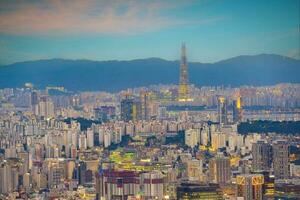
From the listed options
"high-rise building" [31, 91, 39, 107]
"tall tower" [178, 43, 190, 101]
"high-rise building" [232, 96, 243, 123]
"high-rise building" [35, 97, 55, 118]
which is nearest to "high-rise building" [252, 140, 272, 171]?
"high-rise building" [232, 96, 243, 123]

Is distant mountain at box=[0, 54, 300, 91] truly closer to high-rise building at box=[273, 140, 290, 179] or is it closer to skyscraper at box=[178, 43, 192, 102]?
skyscraper at box=[178, 43, 192, 102]

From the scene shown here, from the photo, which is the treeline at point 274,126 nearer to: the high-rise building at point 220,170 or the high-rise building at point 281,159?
the high-rise building at point 281,159

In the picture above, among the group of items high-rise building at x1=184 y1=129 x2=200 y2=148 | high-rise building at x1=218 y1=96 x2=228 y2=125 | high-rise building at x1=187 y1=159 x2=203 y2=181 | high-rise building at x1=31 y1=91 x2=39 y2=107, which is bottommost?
high-rise building at x1=187 y1=159 x2=203 y2=181

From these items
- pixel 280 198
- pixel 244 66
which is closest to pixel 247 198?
pixel 280 198

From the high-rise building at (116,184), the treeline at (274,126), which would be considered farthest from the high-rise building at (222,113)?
the high-rise building at (116,184)

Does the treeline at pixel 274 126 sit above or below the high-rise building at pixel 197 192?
above

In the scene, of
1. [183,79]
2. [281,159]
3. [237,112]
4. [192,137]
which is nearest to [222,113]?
[237,112]

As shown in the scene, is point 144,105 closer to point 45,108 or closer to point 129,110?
point 129,110

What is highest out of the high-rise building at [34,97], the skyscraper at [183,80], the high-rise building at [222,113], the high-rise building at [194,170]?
the skyscraper at [183,80]

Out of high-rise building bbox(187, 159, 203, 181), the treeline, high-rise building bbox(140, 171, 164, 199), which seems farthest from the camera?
the treeline
